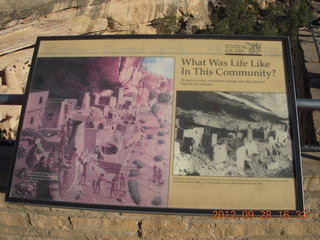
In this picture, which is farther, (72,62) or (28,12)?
(28,12)

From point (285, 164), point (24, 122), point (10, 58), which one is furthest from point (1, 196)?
point (10, 58)

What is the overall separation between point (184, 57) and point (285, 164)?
2.19ft

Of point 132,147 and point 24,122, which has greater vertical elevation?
point 24,122

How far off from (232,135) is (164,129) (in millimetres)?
306

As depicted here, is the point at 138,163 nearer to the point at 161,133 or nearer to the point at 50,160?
the point at 161,133

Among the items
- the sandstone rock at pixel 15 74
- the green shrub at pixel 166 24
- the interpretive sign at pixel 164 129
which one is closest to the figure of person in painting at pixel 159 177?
the interpretive sign at pixel 164 129

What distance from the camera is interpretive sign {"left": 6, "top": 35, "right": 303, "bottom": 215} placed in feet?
4.38

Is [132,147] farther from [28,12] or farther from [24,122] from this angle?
[28,12]

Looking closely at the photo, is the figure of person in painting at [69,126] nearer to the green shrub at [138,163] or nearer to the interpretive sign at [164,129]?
the interpretive sign at [164,129]

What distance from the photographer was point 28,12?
43.1 ft

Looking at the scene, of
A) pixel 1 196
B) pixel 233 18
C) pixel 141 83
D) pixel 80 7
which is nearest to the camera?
pixel 141 83

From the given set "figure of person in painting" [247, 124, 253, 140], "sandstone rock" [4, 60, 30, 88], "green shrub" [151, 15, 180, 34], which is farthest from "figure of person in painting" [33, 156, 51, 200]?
"green shrub" [151, 15, 180, 34]

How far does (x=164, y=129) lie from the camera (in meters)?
1.39

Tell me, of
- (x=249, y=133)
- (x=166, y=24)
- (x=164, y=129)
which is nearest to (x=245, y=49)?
(x=249, y=133)
